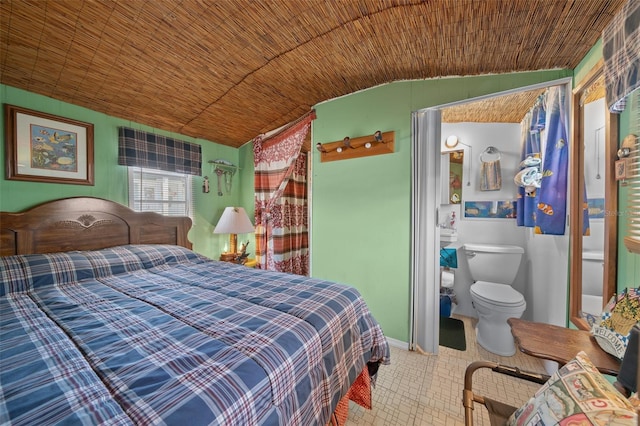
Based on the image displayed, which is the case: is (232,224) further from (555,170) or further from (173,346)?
(555,170)

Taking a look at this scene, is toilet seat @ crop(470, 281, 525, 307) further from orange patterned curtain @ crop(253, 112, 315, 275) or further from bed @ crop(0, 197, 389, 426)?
orange patterned curtain @ crop(253, 112, 315, 275)

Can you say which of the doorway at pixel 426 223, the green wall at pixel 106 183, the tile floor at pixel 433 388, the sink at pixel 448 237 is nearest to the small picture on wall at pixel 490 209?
the sink at pixel 448 237

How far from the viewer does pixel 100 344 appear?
0.85 meters

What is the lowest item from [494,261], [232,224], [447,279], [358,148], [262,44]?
[447,279]

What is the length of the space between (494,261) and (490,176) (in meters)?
0.97

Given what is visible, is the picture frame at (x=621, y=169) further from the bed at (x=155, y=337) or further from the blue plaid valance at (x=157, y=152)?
the blue plaid valance at (x=157, y=152)

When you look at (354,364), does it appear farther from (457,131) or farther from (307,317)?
(457,131)

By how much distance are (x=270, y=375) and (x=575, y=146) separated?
2144 millimetres

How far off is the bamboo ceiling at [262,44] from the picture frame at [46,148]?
22 cm

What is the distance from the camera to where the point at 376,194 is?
2.12 metres

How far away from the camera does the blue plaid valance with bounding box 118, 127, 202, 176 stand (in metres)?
2.23

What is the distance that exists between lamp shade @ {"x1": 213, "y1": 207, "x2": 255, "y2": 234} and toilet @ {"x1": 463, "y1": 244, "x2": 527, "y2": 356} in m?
2.56

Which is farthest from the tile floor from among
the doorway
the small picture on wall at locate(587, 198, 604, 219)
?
the small picture on wall at locate(587, 198, 604, 219)

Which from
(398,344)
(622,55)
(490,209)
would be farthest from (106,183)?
(490,209)
